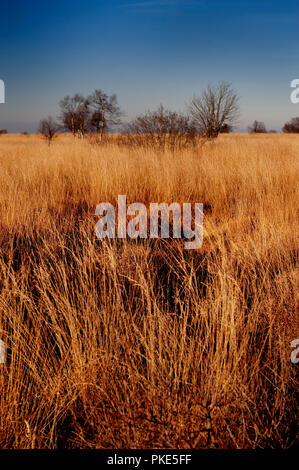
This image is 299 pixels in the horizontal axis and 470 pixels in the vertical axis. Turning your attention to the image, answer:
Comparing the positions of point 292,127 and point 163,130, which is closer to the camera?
point 163,130

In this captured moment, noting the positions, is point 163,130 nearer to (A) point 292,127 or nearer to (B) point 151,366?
(B) point 151,366

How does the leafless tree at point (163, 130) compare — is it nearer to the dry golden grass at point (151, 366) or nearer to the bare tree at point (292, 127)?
the dry golden grass at point (151, 366)

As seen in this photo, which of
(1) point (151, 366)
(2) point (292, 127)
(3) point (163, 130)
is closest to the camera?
(1) point (151, 366)

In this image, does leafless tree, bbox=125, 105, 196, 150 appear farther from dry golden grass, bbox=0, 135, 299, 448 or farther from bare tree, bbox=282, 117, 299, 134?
bare tree, bbox=282, 117, 299, 134

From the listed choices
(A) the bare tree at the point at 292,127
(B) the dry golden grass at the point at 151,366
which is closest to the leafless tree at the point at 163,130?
(B) the dry golden grass at the point at 151,366

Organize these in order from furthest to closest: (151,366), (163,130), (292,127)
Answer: (292,127), (163,130), (151,366)

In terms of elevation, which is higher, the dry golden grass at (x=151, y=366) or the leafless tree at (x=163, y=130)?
the leafless tree at (x=163, y=130)

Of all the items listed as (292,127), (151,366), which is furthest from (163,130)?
(292,127)

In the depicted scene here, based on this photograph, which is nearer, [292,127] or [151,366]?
[151,366]

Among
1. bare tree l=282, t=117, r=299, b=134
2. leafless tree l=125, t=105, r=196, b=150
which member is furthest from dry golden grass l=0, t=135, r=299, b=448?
bare tree l=282, t=117, r=299, b=134

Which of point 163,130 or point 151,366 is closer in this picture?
point 151,366

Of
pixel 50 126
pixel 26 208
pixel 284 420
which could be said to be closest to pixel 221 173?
pixel 26 208

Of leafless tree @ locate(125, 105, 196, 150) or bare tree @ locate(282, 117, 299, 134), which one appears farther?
bare tree @ locate(282, 117, 299, 134)
